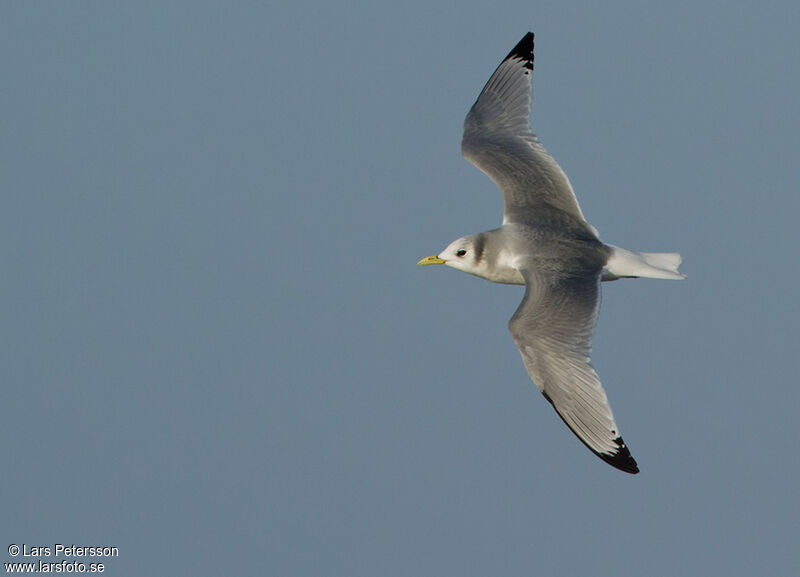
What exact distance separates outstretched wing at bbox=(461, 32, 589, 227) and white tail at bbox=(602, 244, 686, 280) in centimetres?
63

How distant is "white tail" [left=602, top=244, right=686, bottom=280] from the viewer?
9391mm

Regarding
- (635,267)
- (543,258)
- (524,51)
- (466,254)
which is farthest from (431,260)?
(524,51)

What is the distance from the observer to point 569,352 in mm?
8461

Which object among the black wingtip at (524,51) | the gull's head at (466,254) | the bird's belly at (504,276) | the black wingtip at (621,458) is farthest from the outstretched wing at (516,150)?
the black wingtip at (621,458)

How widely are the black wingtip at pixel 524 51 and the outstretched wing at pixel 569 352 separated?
314 cm

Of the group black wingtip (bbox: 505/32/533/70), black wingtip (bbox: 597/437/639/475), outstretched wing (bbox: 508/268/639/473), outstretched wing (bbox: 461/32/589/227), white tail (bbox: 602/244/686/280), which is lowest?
black wingtip (bbox: 597/437/639/475)

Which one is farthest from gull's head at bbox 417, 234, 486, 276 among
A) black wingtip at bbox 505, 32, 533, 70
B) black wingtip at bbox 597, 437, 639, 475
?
black wingtip at bbox 505, 32, 533, 70

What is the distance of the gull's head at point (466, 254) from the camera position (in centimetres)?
970

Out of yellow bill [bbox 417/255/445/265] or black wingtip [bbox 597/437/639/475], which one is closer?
black wingtip [bbox 597/437/639/475]

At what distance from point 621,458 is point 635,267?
1997 millimetres

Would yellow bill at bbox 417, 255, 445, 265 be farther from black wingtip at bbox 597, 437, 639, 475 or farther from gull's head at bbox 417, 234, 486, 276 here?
black wingtip at bbox 597, 437, 639, 475

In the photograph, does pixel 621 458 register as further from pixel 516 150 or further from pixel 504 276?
pixel 516 150

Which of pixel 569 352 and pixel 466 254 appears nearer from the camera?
pixel 569 352

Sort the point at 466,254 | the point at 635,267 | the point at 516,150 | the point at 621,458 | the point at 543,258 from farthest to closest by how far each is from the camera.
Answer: the point at 516,150, the point at 466,254, the point at 635,267, the point at 543,258, the point at 621,458
